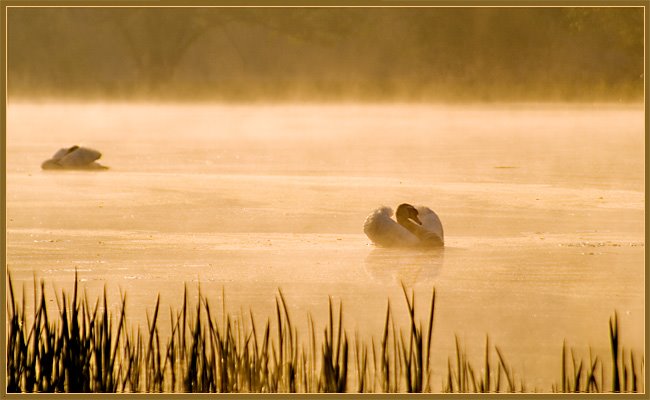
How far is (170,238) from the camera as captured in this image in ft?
24.5

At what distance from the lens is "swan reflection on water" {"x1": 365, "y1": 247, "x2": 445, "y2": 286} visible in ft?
20.4

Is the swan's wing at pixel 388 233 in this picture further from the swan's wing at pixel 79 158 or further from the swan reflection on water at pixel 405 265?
the swan's wing at pixel 79 158

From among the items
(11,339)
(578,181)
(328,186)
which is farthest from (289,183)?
(11,339)

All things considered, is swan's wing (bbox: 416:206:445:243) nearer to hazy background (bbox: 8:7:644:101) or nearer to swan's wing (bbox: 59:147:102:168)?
swan's wing (bbox: 59:147:102:168)

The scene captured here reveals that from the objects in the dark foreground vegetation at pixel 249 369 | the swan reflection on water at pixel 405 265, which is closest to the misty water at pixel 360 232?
the swan reflection on water at pixel 405 265

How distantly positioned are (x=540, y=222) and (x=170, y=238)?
2325mm

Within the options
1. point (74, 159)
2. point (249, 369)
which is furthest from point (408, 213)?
point (74, 159)

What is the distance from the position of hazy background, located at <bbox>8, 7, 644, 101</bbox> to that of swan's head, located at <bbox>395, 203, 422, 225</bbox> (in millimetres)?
8008

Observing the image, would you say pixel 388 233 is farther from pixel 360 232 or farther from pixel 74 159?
pixel 74 159

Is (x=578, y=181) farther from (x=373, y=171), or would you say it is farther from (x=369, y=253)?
(x=369, y=253)

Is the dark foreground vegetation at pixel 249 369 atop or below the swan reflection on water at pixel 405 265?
below

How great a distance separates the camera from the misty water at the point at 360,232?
5410 millimetres

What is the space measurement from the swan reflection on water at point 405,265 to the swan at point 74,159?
5.79 meters

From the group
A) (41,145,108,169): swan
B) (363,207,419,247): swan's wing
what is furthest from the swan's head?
(41,145,108,169): swan
